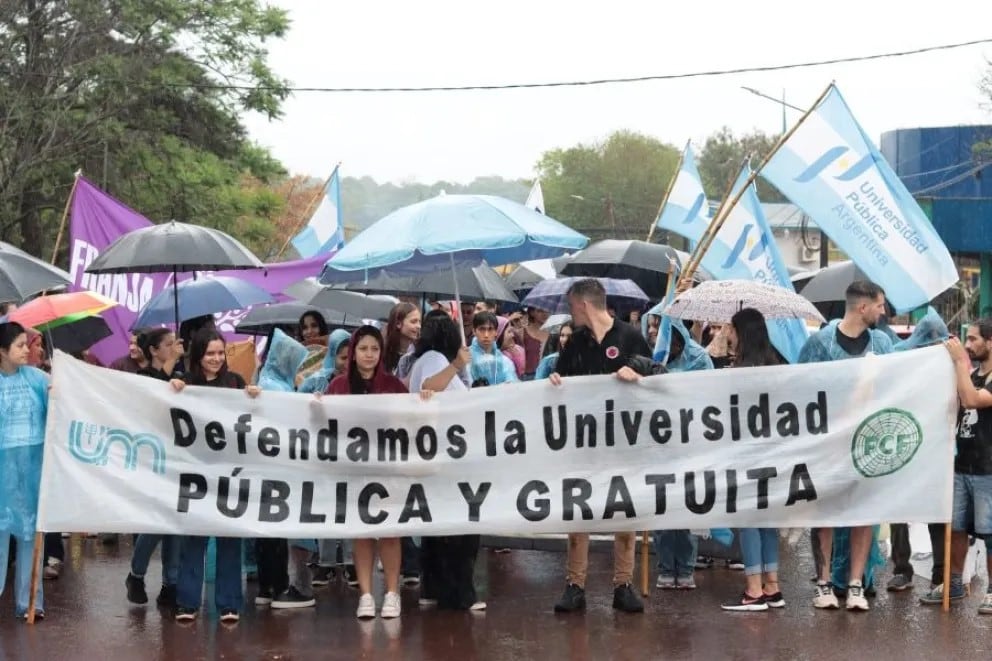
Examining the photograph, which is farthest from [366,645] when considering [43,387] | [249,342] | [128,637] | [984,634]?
[249,342]

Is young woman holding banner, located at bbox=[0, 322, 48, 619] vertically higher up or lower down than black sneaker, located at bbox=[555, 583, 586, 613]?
higher up

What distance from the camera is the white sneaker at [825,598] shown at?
854 centimetres

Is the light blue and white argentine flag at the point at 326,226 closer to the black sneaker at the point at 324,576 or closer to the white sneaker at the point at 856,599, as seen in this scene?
the black sneaker at the point at 324,576

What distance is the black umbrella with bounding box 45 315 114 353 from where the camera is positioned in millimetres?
11914

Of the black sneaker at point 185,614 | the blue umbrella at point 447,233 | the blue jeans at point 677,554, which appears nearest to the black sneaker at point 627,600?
the blue jeans at point 677,554

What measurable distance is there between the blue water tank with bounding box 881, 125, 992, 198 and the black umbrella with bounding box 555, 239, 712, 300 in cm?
2777

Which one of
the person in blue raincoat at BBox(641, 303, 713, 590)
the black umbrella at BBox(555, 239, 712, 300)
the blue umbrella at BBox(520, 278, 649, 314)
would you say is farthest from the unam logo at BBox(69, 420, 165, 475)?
the black umbrella at BBox(555, 239, 712, 300)

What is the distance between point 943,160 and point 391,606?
36.3 meters

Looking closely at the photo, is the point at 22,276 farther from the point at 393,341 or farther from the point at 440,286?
the point at 440,286

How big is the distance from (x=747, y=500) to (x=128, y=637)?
11.6 feet

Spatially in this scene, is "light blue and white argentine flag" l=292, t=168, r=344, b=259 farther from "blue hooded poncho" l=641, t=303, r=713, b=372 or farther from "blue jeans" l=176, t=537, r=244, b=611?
"blue jeans" l=176, t=537, r=244, b=611

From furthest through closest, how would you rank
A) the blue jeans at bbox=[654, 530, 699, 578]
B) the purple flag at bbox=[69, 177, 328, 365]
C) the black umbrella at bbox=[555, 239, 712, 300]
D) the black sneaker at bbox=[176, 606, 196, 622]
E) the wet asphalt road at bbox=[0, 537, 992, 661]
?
the purple flag at bbox=[69, 177, 328, 365] < the black umbrella at bbox=[555, 239, 712, 300] < the blue jeans at bbox=[654, 530, 699, 578] < the black sneaker at bbox=[176, 606, 196, 622] < the wet asphalt road at bbox=[0, 537, 992, 661]

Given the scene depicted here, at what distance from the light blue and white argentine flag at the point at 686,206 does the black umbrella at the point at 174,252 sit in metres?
6.40

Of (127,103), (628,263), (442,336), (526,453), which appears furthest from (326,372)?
(127,103)
